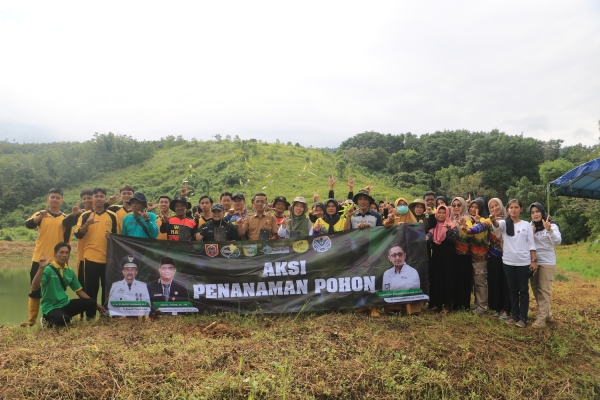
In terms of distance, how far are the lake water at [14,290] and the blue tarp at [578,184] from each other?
27.3 feet

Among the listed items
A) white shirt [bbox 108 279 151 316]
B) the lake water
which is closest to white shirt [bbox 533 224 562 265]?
white shirt [bbox 108 279 151 316]

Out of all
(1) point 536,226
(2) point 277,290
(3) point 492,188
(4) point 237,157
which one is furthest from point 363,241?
(3) point 492,188

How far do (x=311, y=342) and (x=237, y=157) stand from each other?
124ft

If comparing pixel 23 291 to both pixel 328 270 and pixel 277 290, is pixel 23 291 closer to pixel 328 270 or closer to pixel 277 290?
pixel 277 290

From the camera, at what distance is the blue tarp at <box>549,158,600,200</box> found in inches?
252

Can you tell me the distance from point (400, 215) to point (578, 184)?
13.1 ft

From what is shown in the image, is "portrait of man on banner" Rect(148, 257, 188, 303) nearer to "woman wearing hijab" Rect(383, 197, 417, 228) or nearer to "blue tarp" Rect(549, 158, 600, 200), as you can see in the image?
"woman wearing hijab" Rect(383, 197, 417, 228)

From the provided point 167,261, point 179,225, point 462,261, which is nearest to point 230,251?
point 167,261

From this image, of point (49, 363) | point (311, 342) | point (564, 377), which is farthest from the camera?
point (311, 342)

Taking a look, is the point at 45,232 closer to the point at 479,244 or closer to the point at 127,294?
the point at 127,294

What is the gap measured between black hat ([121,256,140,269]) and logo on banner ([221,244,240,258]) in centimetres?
123

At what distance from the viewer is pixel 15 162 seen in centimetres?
3966

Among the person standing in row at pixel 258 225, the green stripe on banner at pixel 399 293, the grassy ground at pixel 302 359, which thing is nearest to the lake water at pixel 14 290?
the grassy ground at pixel 302 359

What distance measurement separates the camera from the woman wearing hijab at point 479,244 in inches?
208
